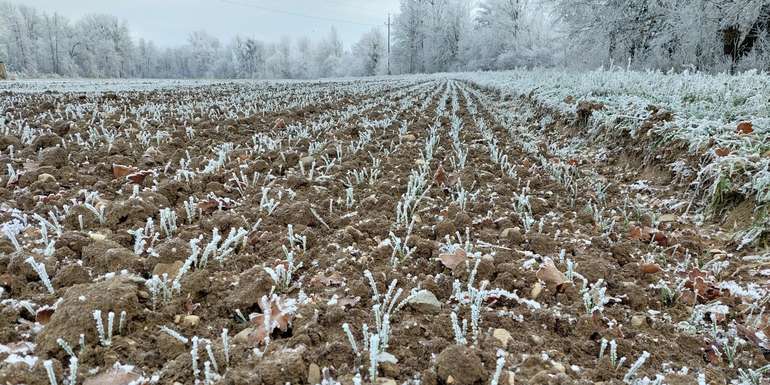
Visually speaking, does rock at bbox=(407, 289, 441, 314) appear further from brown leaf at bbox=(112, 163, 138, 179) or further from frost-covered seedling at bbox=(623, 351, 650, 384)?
brown leaf at bbox=(112, 163, 138, 179)

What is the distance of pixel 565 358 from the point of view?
1597 millimetres

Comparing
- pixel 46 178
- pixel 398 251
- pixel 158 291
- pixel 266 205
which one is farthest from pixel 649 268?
pixel 46 178

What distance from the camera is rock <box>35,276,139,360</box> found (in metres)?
1.51

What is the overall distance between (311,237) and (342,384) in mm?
1114

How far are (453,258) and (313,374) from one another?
3.11 ft

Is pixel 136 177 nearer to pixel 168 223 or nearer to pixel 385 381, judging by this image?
A: pixel 168 223

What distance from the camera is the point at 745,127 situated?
361cm

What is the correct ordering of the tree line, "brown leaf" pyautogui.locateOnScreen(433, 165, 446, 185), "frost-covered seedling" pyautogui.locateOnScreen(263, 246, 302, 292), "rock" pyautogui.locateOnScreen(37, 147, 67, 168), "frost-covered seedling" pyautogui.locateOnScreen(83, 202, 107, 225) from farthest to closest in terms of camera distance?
1. the tree line
2. "brown leaf" pyautogui.locateOnScreen(433, 165, 446, 185)
3. "rock" pyautogui.locateOnScreen(37, 147, 67, 168)
4. "frost-covered seedling" pyautogui.locateOnScreen(83, 202, 107, 225)
5. "frost-covered seedling" pyautogui.locateOnScreen(263, 246, 302, 292)

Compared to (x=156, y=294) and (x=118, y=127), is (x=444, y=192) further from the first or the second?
(x=118, y=127)

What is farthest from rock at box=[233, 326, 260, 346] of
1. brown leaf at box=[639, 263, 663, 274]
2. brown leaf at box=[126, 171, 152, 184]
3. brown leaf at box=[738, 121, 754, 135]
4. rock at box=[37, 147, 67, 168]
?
brown leaf at box=[738, 121, 754, 135]

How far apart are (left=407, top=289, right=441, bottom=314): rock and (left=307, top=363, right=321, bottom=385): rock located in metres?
0.48

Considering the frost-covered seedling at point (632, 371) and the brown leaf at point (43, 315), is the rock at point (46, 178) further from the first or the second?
the frost-covered seedling at point (632, 371)

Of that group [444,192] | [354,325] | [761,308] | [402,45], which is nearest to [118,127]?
[444,192]

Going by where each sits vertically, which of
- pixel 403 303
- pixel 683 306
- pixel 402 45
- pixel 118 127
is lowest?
pixel 683 306
